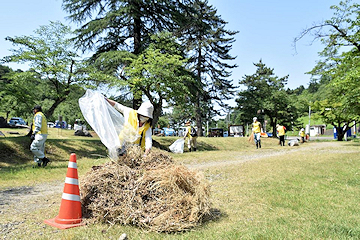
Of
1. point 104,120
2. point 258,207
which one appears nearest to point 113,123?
point 104,120

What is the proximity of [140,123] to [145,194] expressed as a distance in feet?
5.42

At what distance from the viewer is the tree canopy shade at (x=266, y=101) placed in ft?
136

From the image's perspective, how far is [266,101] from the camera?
136ft

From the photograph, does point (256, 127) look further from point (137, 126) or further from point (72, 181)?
point (72, 181)

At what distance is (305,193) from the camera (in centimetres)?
622

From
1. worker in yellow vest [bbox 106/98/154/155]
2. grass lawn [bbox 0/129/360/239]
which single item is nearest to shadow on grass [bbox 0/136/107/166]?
grass lawn [bbox 0/129/360/239]

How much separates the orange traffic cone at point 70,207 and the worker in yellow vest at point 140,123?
124cm

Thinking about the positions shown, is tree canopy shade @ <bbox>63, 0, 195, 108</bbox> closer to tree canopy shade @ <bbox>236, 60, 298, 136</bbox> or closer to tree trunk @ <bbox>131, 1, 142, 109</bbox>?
tree trunk @ <bbox>131, 1, 142, 109</bbox>

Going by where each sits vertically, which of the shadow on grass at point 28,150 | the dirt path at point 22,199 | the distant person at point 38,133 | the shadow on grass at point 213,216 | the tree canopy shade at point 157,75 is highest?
the tree canopy shade at point 157,75

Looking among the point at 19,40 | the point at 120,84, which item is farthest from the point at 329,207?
the point at 19,40

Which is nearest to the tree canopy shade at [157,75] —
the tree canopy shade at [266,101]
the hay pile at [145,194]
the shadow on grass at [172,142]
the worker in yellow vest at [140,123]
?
the shadow on grass at [172,142]

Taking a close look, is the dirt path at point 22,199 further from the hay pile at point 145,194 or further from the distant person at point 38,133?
the distant person at point 38,133

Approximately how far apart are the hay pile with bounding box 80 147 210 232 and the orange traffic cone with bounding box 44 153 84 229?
18 centimetres

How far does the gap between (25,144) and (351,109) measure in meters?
22.4
